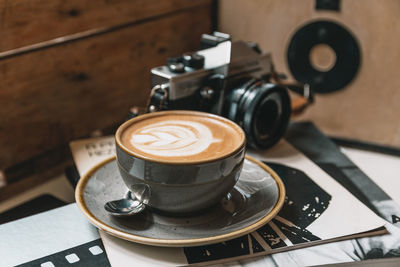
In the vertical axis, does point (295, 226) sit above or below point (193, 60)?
below

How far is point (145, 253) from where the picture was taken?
0.41 metres

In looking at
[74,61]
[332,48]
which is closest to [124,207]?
[74,61]

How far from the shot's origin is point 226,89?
0.62 metres

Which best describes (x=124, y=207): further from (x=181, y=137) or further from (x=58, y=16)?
(x=58, y=16)

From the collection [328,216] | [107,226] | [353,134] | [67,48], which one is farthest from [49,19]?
[353,134]

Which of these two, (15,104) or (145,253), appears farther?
(15,104)

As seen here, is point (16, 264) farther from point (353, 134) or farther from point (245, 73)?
point (353, 134)

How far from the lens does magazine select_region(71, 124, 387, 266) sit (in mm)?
412

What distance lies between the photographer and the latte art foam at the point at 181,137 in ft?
1.36

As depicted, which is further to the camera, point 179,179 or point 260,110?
point 260,110

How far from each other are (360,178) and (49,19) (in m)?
0.46

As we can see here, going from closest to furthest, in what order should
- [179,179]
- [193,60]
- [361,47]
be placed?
[179,179] → [193,60] → [361,47]

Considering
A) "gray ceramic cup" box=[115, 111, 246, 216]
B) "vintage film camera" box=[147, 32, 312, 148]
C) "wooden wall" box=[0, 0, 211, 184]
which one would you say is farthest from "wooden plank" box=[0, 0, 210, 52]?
"gray ceramic cup" box=[115, 111, 246, 216]

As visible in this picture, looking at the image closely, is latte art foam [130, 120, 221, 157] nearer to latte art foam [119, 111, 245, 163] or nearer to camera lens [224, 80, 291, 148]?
latte art foam [119, 111, 245, 163]
